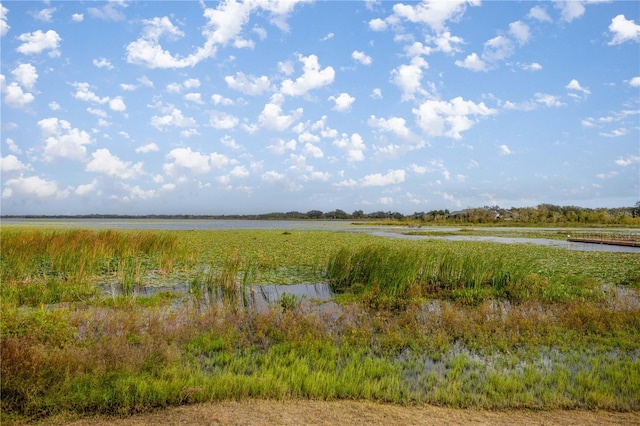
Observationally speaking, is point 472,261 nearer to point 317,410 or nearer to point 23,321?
point 317,410

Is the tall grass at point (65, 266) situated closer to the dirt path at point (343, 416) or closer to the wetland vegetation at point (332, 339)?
the wetland vegetation at point (332, 339)

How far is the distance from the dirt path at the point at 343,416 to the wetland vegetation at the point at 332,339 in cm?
19

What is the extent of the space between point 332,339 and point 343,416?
2345 millimetres

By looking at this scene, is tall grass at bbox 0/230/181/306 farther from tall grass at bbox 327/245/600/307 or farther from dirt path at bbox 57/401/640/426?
dirt path at bbox 57/401/640/426

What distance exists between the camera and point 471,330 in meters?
7.17

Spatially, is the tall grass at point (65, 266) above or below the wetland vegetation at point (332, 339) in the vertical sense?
above

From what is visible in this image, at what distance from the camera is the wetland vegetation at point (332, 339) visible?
462cm

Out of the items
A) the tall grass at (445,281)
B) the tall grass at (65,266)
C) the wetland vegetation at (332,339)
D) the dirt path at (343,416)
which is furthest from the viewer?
the tall grass at (445,281)

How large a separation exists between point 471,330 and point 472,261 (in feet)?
15.4

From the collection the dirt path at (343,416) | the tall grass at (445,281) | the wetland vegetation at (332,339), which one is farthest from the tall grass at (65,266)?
the dirt path at (343,416)

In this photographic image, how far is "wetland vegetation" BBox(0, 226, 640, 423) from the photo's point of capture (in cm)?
462

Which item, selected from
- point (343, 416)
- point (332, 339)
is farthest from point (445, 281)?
point (343, 416)

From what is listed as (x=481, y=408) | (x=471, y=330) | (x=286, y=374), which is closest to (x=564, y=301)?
(x=471, y=330)

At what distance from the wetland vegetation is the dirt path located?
0.63 ft
